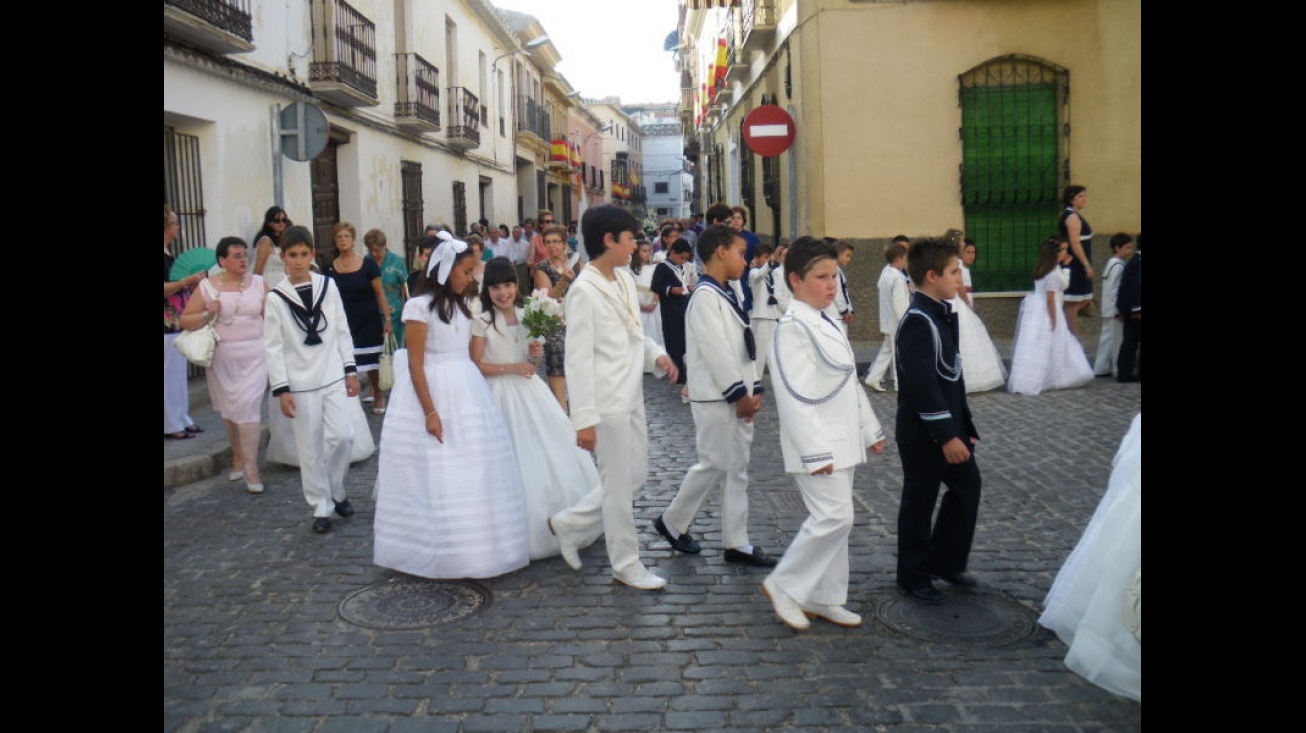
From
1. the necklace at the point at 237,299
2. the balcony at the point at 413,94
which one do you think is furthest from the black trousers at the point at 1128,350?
the balcony at the point at 413,94

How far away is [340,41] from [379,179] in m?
3.52

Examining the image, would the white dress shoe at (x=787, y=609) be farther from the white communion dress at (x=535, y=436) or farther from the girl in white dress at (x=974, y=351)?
the girl in white dress at (x=974, y=351)

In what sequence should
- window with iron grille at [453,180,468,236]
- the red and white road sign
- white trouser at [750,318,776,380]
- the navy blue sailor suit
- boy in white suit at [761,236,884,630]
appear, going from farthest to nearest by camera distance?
window with iron grille at [453,180,468,236]
the red and white road sign
white trouser at [750,318,776,380]
the navy blue sailor suit
boy in white suit at [761,236,884,630]

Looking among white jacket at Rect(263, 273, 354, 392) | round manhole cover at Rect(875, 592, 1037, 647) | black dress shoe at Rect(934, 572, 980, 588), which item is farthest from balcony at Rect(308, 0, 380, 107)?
round manhole cover at Rect(875, 592, 1037, 647)

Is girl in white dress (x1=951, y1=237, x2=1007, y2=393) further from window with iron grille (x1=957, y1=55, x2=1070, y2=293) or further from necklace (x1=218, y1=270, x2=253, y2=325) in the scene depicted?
necklace (x1=218, y1=270, x2=253, y2=325)

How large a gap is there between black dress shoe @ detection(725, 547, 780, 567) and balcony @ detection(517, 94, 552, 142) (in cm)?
3102

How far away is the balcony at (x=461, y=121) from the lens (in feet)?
80.3

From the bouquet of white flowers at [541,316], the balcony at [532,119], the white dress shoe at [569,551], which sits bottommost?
the white dress shoe at [569,551]

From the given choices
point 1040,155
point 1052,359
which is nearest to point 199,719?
point 1052,359

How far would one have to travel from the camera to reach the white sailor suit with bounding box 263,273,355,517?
614 cm

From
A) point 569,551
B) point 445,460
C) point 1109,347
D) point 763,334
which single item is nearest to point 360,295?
point 763,334

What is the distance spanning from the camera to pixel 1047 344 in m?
10.2
